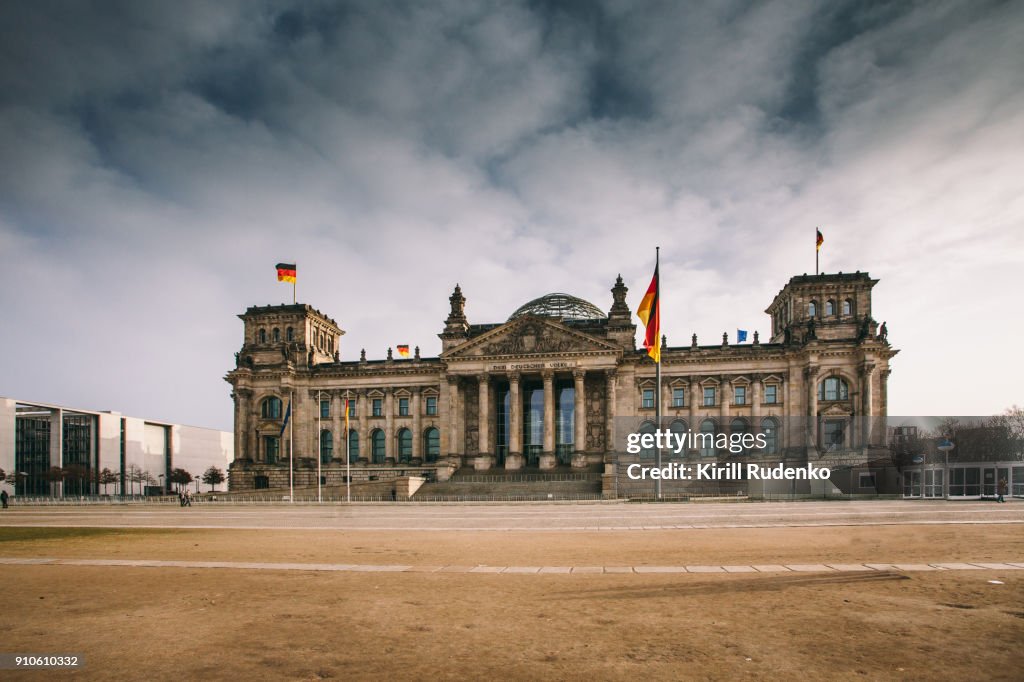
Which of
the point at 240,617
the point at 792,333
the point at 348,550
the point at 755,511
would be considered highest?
the point at 792,333

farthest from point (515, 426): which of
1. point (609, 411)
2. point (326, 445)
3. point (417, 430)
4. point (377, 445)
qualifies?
point (326, 445)

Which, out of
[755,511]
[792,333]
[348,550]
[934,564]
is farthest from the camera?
[792,333]

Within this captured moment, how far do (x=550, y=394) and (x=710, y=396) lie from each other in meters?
17.9

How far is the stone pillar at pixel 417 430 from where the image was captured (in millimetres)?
79625

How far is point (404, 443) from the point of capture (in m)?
81.6

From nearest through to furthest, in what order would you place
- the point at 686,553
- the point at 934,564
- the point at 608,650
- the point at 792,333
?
1. the point at 608,650
2. the point at 934,564
3. the point at 686,553
4. the point at 792,333

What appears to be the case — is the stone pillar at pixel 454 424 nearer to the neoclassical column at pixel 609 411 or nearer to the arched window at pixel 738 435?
the neoclassical column at pixel 609 411

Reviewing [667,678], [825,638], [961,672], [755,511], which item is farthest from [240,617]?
[755,511]

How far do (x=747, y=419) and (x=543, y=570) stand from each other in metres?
62.2

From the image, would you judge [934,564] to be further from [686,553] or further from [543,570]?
[543,570]

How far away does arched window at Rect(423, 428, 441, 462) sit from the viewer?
264ft

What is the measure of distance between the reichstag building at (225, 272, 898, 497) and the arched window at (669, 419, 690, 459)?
0.73ft

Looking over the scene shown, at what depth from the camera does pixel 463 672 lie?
8.30 metres

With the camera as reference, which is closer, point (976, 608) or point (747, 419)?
point (976, 608)
